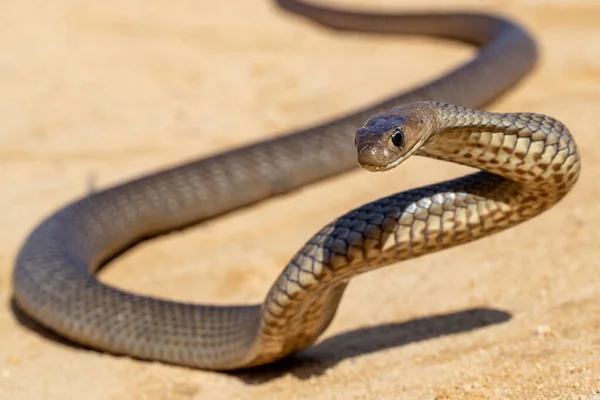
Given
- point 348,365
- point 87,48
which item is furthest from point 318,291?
point 87,48

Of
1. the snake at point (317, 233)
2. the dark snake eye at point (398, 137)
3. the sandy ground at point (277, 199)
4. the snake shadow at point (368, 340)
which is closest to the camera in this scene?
the dark snake eye at point (398, 137)

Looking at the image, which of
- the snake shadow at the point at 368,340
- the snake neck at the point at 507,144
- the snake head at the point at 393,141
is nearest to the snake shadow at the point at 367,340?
the snake shadow at the point at 368,340

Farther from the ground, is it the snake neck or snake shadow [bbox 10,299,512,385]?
the snake neck

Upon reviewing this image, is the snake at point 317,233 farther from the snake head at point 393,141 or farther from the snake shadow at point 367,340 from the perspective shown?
the snake shadow at point 367,340

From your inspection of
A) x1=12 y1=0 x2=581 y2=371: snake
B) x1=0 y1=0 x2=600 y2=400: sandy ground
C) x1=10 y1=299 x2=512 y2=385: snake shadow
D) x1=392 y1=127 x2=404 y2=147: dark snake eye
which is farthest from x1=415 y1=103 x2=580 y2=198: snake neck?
x1=10 y1=299 x2=512 y2=385: snake shadow

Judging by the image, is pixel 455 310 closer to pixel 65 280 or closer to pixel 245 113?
pixel 65 280

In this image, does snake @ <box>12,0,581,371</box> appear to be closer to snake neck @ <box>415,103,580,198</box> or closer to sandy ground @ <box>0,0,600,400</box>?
snake neck @ <box>415,103,580,198</box>

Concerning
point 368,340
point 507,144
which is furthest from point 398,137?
point 368,340
